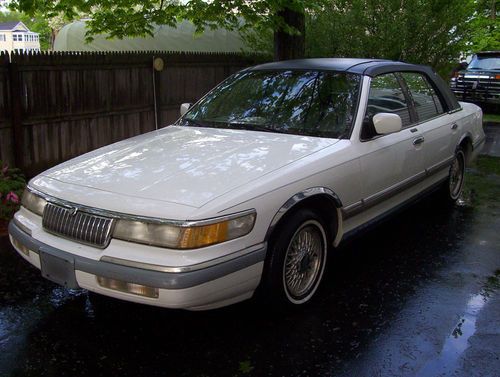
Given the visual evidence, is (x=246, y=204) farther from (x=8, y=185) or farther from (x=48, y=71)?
(x=48, y=71)

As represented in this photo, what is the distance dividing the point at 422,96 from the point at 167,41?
30.6ft

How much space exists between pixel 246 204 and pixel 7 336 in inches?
68.7

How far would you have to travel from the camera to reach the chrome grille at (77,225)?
3.34m

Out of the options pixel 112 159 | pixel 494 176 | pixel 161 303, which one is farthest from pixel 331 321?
pixel 494 176

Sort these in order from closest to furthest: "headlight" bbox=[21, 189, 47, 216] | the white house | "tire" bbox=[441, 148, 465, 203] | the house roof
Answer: "headlight" bbox=[21, 189, 47, 216], "tire" bbox=[441, 148, 465, 203], the white house, the house roof

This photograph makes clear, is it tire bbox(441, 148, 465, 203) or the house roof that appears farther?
the house roof

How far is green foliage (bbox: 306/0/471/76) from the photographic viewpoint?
10984mm

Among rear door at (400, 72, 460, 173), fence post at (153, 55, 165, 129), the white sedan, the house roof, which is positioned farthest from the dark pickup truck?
the house roof

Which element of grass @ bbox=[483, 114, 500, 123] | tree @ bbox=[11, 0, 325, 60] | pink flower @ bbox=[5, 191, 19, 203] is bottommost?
grass @ bbox=[483, 114, 500, 123]

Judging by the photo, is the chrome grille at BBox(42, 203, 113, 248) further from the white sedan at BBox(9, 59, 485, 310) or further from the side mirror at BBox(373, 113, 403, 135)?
the side mirror at BBox(373, 113, 403, 135)

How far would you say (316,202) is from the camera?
401cm

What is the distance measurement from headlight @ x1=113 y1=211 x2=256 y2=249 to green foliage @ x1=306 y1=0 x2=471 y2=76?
846 cm

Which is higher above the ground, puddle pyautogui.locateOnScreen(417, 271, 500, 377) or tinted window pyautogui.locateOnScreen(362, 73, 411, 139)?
tinted window pyautogui.locateOnScreen(362, 73, 411, 139)

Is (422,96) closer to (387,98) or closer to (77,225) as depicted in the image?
(387,98)
